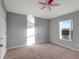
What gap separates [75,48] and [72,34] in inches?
31.9

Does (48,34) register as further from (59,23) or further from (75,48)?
(75,48)

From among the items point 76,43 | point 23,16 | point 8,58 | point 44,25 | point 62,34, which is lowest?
point 8,58

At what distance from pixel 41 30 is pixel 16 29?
2.27 meters

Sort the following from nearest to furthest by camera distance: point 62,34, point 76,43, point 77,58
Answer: point 77,58 < point 76,43 < point 62,34

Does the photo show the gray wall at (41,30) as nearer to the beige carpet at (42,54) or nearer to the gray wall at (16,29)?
the gray wall at (16,29)

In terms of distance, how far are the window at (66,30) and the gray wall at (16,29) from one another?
2.64 m

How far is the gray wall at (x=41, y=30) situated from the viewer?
631 cm

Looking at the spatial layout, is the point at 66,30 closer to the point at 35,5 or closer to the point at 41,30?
the point at 41,30

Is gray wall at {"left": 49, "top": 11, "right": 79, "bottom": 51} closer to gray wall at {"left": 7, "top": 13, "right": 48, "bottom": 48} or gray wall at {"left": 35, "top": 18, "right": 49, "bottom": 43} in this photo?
gray wall at {"left": 35, "top": 18, "right": 49, "bottom": 43}

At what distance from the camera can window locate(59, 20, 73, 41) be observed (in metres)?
4.57

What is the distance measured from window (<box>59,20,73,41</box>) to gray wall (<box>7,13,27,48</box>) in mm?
2645

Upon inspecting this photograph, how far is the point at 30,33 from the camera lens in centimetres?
586

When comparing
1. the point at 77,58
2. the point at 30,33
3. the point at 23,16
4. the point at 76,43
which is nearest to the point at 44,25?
the point at 30,33

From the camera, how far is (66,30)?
4.94 meters
